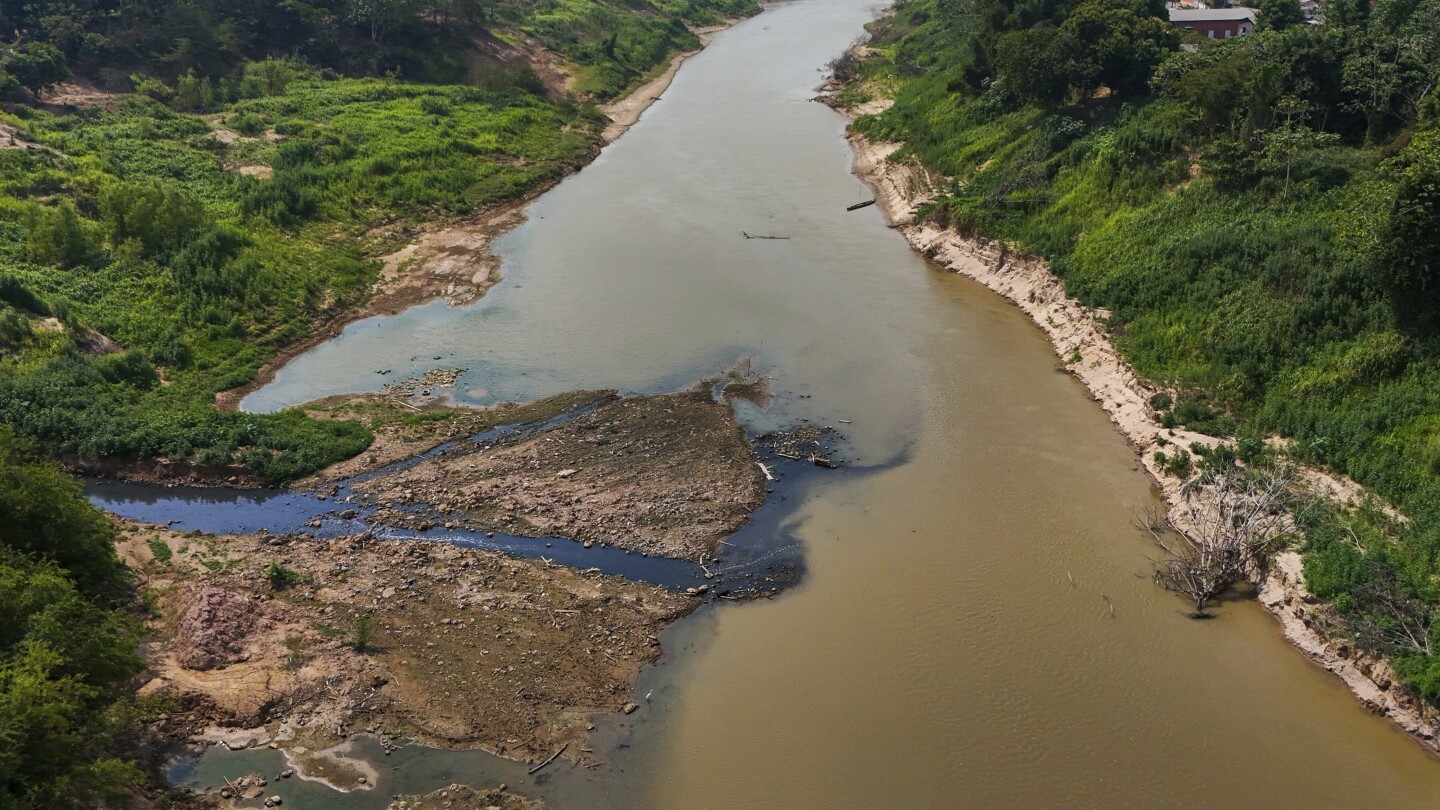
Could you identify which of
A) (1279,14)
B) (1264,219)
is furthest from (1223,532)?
(1279,14)

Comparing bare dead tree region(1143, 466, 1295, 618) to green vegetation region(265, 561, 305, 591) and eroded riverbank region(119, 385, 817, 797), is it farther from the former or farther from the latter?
green vegetation region(265, 561, 305, 591)

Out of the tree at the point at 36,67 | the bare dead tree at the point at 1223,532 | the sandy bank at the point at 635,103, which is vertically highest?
the tree at the point at 36,67

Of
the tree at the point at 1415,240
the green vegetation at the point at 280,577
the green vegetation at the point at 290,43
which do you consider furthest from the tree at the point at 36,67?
the tree at the point at 1415,240

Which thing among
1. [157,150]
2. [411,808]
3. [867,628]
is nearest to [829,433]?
[867,628]

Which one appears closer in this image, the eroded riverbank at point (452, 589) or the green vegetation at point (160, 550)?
the eroded riverbank at point (452, 589)

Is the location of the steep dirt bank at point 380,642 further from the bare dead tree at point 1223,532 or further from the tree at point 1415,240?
the tree at point 1415,240

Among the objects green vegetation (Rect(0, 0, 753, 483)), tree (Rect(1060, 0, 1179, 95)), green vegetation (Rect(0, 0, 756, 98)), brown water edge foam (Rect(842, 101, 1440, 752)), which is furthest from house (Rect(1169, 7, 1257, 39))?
green vegetation (Rect(0, 0, 756, 98))
